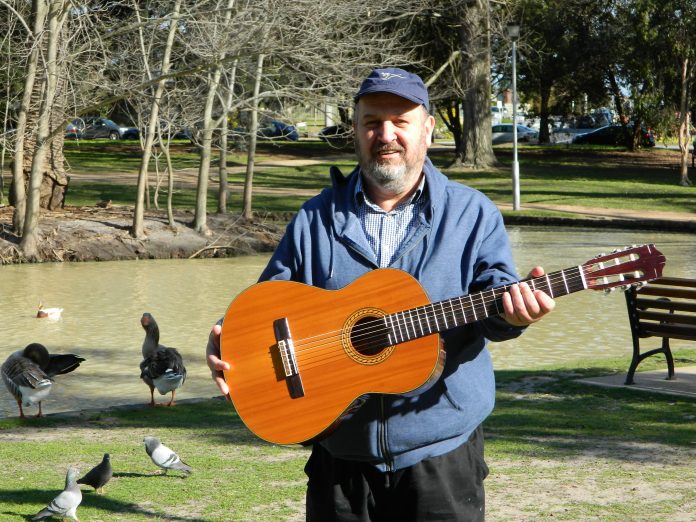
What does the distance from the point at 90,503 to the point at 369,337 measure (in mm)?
3154

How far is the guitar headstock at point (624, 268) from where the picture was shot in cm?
365

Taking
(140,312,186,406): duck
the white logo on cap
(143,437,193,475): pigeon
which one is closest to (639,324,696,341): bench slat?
(140,312,186,406): duck

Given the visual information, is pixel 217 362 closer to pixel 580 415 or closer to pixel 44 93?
pixel 580 415

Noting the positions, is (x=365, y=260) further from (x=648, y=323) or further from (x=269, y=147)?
(x=269, y=147)

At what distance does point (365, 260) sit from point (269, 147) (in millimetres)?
54599

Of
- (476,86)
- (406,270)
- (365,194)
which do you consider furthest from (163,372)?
(476,86)

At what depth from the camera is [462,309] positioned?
359 centimetres

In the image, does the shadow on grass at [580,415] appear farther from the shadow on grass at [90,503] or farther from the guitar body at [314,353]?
the guitar body at [314,353]

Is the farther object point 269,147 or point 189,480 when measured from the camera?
point 269,147

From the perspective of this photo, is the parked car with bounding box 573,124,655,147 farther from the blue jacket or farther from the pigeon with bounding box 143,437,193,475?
the blue jacket

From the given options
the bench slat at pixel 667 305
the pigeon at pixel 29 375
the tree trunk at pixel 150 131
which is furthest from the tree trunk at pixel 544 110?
the pigeon at pixel 29 375

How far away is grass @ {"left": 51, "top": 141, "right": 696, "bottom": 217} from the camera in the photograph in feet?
108

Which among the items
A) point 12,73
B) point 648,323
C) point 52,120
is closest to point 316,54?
point 52,120

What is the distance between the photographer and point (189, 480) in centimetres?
678
